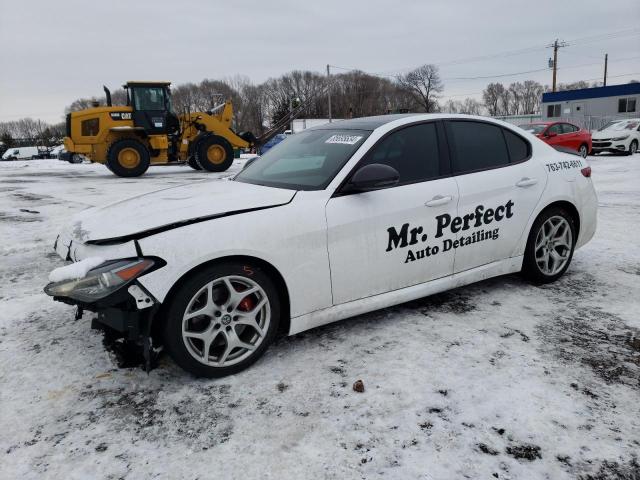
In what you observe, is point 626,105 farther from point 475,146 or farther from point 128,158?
point 475,146

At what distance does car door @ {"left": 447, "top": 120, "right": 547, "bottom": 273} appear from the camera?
3533 mm

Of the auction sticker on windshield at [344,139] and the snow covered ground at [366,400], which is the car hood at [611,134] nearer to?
the snow covered ground at [366,400]

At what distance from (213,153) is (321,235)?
1506 centimetres

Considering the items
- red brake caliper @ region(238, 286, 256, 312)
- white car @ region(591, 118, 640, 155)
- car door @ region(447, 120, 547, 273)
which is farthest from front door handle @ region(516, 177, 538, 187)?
white car @ region(591, 118, 640, 155)

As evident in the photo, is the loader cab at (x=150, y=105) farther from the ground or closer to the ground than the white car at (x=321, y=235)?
farther from the ground

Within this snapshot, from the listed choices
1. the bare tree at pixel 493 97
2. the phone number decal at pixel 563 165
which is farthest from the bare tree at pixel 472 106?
the phone number decal at pixel 563 165

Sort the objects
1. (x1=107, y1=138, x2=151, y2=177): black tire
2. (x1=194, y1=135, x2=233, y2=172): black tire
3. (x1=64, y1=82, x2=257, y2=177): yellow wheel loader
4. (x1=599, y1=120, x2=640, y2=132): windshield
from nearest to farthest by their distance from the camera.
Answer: (x1=107, y1=138, x2=151, y2=177): black tire < (x1=64, y1=82, x2=257, y2=177): yellow wheel loader < (x1=194, y1=135, x2=233, y2=172): black tire < (x1=599, y1=120, x2=640, y2=132): windshield

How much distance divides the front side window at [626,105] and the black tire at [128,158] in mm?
44134

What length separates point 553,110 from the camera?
4672 cm

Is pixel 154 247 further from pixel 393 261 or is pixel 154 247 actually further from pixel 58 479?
pixel 393 261

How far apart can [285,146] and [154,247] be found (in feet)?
5.86

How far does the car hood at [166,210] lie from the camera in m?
2.59

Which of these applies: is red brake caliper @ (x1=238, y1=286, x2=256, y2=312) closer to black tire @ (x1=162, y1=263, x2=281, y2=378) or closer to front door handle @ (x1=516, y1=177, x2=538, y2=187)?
black tire @ (x1=162, y1=263, x2=281, y2=378)

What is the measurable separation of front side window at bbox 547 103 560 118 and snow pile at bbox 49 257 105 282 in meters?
51.6
